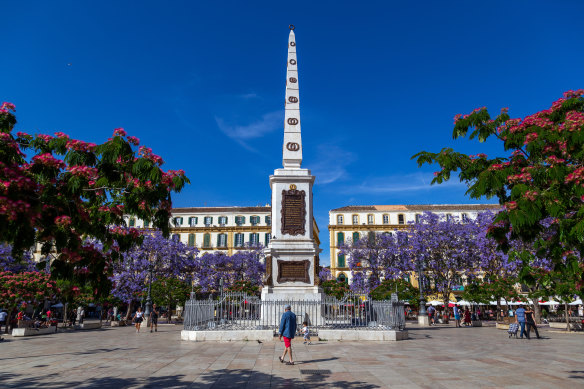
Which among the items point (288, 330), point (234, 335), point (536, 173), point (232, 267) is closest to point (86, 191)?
point (536, 173)

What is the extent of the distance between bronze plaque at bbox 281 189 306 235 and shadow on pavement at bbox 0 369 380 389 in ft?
34.5

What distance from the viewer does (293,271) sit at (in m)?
19.2

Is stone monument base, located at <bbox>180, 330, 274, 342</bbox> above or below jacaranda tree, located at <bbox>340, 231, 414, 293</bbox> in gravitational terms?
below

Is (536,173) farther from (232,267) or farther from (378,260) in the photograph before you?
(232,267)

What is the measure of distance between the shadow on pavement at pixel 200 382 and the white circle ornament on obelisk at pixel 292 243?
331 inches

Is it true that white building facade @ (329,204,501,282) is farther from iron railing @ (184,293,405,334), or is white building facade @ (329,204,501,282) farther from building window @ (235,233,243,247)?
iron railing @ (184,293,405,334)

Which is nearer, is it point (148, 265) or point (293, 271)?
point (293, 271)

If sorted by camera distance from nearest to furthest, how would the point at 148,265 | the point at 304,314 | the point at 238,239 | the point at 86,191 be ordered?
the point at 86,191
the point at 304,314
the point at 148,265
the point at 238,239

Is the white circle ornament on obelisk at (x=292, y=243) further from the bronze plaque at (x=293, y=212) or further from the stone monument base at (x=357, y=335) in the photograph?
the stone monument base at (x=357, y=335)

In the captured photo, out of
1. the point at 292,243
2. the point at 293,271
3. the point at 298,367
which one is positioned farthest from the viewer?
the point at 292,243

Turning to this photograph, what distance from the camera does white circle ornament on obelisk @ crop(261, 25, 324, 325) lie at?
18.7 metres

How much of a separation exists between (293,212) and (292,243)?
152cm

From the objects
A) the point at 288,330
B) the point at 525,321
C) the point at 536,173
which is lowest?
the point at 525,321

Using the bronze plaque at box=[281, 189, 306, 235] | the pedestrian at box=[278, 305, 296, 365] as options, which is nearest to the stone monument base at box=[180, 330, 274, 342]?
the bronze plaque at box=[281, 189, 306, 235]
